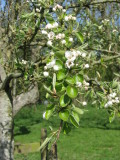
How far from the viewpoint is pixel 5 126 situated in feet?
16.2

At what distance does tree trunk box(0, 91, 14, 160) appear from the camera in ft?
16.2

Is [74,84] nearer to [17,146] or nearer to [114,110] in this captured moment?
[114,110]

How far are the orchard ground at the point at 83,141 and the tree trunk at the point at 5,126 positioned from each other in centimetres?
244

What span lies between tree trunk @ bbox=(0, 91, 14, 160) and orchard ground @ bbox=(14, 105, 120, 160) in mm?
2435

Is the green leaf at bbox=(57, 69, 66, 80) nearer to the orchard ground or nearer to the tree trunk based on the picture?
the tree trunk

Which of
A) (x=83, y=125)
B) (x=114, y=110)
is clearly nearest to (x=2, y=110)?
(x=114, y=110)

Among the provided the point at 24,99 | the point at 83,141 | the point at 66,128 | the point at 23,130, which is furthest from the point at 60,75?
the point at 23,130

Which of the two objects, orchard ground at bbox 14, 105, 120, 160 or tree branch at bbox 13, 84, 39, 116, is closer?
tree branch at bbox 13, 84, 39, 116

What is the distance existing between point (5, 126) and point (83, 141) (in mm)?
7155

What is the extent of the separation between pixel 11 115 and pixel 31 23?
1480 mm

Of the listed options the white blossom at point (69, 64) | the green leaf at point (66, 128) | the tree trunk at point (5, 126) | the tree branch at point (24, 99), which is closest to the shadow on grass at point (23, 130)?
the tree branch at point (24, 99)

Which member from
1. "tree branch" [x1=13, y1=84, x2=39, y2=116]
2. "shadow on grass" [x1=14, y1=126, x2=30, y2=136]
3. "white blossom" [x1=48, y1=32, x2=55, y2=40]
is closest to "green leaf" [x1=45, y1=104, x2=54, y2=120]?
"white blossom" [x1=48, y1=32, x2=55, y2=40]

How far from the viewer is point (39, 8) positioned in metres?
3.62

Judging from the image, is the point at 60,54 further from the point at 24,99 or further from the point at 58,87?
the point at 24,99
